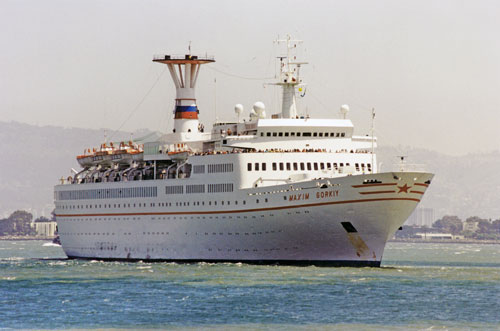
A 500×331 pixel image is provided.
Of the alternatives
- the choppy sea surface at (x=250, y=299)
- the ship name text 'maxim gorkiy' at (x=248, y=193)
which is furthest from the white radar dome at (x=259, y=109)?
the choppy sea surface at (x=250, y=299)

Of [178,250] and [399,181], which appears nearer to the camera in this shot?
[399,181]

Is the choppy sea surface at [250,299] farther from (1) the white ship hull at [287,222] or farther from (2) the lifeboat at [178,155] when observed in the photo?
(2) the lifeboat at [178,155]

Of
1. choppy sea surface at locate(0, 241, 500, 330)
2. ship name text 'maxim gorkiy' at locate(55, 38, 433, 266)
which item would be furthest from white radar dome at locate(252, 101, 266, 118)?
choppy sea surface at locate(0, 241, 500, 330)

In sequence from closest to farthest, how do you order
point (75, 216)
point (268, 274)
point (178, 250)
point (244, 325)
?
1. point (244, 325)
2. point (268, 274)
3. point (178, 250)
4. point (75, 216)

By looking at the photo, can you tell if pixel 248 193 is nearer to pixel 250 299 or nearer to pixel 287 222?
pixel 287 222

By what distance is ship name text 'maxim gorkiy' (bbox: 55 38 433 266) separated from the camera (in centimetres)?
6706

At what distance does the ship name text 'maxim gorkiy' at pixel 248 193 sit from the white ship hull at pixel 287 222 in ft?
0.21

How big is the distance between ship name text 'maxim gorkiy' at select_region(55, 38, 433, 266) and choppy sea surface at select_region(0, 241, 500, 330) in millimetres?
2189

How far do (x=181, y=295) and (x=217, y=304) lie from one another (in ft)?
12.4

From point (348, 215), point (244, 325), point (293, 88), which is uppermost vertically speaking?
point (293, 88)

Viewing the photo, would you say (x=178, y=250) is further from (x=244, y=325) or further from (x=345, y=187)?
(x=244, y=325)

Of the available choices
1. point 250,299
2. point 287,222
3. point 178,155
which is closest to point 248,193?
point 287,222

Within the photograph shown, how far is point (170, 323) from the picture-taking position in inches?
1827

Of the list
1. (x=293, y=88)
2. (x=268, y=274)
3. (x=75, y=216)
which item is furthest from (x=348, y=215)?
(x=75, y=216)
